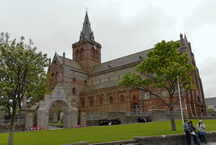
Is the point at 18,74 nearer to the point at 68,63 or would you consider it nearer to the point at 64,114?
the point at 64,114

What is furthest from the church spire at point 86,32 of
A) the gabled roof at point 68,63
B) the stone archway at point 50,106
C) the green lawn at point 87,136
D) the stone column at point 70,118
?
the green lawn at point 87,136

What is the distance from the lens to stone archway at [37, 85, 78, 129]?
108ft

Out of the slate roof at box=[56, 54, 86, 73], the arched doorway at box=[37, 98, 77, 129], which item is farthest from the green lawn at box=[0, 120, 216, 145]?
the slate roof at box=[56, 54, 86, 73]

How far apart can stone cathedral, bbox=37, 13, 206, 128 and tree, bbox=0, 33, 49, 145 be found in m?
18.6

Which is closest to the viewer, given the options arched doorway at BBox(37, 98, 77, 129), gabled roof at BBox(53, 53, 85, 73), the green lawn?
the green lawn

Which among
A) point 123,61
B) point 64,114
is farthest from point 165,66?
point 123,61

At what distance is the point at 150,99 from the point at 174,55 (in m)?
30.9

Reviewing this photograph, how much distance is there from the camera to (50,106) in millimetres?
34531

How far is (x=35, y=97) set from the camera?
53.1 ft

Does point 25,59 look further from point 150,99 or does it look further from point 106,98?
point 106,98

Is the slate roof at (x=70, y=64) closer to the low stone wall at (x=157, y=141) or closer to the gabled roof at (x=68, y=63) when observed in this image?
the gabled roof at (x=68, y=63)

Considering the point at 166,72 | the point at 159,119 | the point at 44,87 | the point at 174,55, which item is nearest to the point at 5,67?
the point at 44,87

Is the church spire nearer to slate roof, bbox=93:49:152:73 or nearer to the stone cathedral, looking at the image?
the stone cathedral

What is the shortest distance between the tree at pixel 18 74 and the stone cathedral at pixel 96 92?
18.6 m
